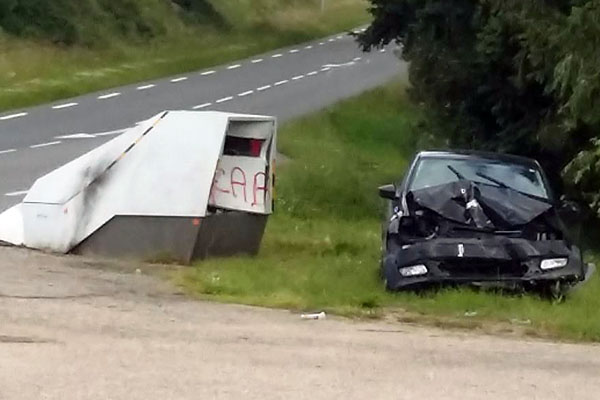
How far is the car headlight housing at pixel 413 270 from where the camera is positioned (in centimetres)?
1346

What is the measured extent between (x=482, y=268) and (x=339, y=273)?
78.4 inches

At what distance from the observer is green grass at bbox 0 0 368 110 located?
3881 cm

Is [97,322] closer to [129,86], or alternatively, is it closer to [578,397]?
[578,397]

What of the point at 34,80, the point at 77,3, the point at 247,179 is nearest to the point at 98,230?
the point at 247,179

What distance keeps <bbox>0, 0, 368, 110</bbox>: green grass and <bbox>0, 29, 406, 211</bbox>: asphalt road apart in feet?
2.64

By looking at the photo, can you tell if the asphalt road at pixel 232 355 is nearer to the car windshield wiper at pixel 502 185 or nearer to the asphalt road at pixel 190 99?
the car windshield wiper at pixel 502 185

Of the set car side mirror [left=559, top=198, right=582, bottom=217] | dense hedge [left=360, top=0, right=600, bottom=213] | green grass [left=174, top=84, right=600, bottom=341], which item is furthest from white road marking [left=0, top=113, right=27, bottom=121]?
car side mirror [left=559, top=198, right=582, bottom=217]

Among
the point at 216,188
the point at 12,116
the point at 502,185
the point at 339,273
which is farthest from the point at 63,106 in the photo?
the point at 502,185

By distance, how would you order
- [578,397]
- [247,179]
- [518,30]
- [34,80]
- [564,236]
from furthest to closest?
[34,80] → [518,30] → [247,179] → [564,236] → [578,397]

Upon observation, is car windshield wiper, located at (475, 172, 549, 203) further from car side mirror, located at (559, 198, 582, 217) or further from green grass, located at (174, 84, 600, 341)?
green grass, located at (174, 84, 600, 341)

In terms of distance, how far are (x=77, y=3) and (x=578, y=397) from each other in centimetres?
4208

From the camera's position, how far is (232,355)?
10.1 metres

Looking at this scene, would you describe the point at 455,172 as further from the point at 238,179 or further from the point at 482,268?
the point at 238,179

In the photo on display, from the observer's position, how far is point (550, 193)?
1525 centimetres
